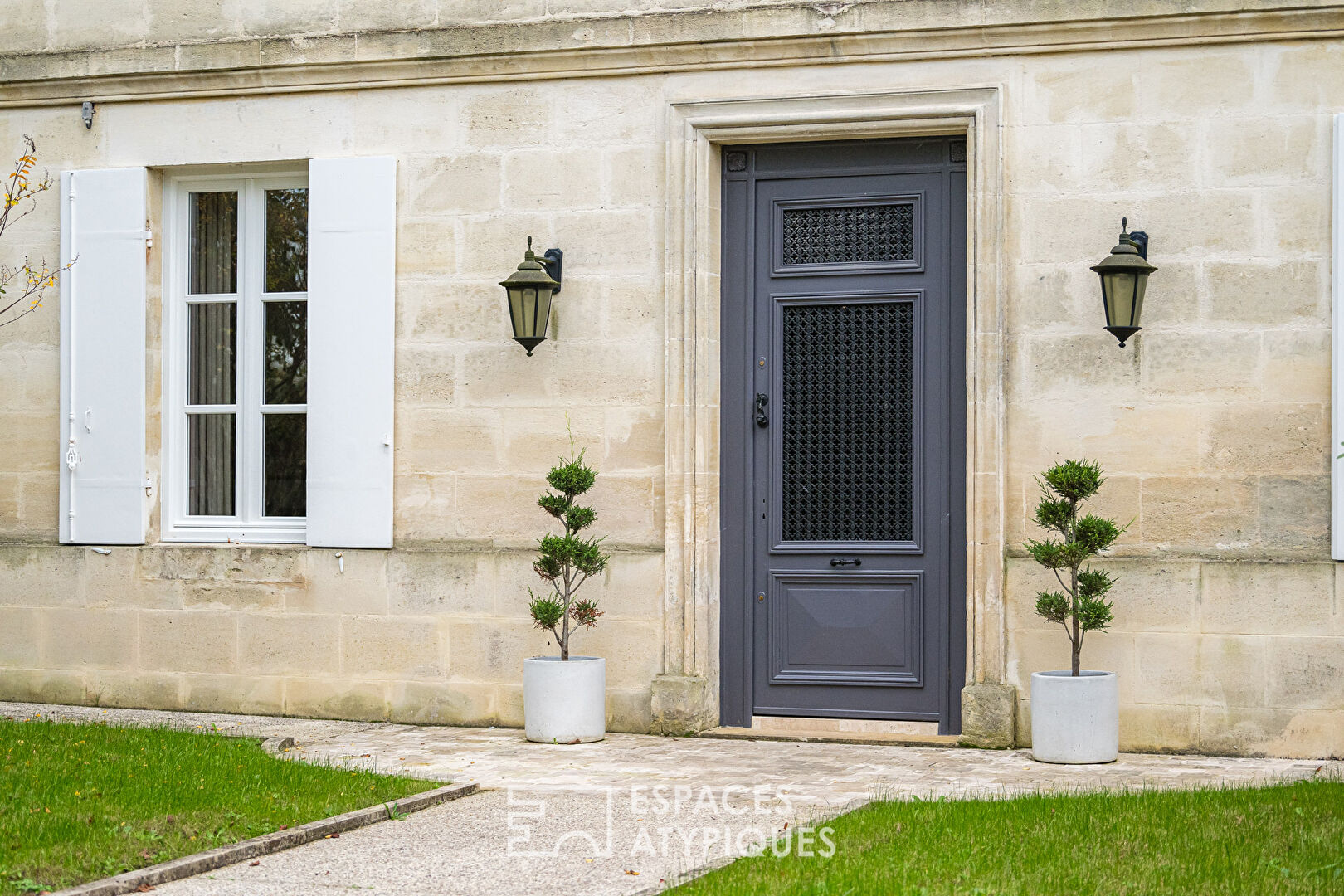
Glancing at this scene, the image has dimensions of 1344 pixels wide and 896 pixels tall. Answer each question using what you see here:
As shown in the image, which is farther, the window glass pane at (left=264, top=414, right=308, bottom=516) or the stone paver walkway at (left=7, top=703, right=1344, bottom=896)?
the window glass pane at (left=264, top=414, right=308, bottom=516)

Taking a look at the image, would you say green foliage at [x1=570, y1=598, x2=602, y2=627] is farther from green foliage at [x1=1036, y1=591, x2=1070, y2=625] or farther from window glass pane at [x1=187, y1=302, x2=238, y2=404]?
window glass pane at [x1=187, y1=302, x2=238, y2=404]

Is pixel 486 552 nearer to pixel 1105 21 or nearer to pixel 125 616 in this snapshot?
pixel 125 616

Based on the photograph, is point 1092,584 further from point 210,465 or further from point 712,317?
point 210,465


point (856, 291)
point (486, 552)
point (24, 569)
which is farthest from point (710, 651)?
point (24, 569)

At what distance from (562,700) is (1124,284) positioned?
311 centimetres

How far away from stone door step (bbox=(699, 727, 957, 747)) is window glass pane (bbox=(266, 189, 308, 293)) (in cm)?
326

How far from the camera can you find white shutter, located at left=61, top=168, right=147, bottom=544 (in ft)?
28.5

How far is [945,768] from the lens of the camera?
6.75 meters

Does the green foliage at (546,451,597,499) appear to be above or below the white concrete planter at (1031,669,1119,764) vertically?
above

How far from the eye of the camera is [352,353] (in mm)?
8336

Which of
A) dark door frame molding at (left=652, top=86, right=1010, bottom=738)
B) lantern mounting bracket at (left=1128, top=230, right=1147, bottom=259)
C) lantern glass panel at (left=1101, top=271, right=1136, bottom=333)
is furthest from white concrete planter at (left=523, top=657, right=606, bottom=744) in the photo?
lantern mounting bracket at (left=1128, top=230, right=1147, bottom=259)

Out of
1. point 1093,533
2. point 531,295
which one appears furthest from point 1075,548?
point 531,295

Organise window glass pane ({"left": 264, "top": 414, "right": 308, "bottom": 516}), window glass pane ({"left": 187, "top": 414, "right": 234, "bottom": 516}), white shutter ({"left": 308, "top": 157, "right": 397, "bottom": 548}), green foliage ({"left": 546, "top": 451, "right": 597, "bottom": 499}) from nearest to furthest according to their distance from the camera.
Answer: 1. green foliage ({"left": 546, "top": 451, "right": 597, "bottom": 499})
2. white shutter ({"left": 308, "top": 157, "right": 397, "bottom": 548})
3. window glass pane ({"left": 264, "top": 414, "right": 308, "bottom": 516})
4. window glass pane ({"left": 187, "top": 414, "right": 234, "bottom": 516})

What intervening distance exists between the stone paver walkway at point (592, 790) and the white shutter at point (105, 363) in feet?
3.49
